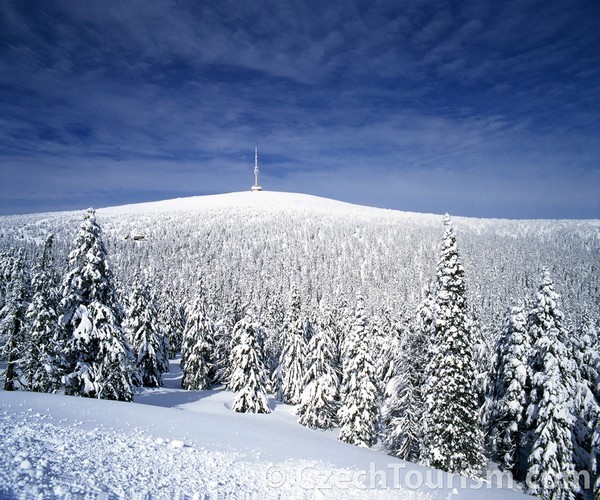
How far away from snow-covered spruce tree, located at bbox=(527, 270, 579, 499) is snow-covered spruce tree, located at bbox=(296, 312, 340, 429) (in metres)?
18.4

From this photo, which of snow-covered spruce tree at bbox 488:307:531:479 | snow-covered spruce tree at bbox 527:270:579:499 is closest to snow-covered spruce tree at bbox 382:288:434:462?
snow-covered spruce tree at bbox 488:307:531:479

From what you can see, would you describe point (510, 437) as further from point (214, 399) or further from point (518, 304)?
point (214, 399)

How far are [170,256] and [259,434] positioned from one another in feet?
626

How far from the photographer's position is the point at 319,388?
35531 mm

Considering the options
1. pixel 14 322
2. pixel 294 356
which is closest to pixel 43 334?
pixel 14 322

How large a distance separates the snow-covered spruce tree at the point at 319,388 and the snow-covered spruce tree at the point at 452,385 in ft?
50.8

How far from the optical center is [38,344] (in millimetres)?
22594

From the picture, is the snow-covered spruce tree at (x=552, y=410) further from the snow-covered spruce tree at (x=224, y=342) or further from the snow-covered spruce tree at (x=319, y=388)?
the snow-covered spruce tree at (x=224, y=342)

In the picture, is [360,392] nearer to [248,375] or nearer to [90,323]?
[248,375]

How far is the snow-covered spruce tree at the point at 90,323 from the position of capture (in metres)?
20.5

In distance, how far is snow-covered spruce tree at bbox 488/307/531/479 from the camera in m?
22.4

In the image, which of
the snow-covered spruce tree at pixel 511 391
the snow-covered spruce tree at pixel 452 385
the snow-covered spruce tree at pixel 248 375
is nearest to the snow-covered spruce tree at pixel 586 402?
the snow-covered spruce tree at pixel 511 391

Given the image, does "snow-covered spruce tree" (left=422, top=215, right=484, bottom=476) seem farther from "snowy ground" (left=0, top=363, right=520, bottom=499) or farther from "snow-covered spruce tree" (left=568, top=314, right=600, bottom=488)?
"snow-covered spruce tree" (left=568, top=314, right=600, bottom=488)

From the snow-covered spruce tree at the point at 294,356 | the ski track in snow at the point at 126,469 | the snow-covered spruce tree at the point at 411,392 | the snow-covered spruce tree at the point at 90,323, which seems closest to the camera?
the ski track in snow at the point at 126,469
